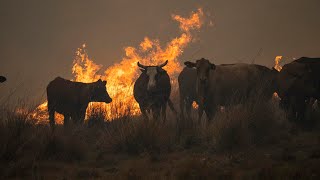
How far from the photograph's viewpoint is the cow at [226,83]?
1164cm

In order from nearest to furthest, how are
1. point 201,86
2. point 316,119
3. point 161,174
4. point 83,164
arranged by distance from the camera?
point 161,174 → point 83,164 → point 316,119 → point 201,86

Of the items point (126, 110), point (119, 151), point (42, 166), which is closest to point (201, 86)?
point (126, 110)

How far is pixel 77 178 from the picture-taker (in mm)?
6789

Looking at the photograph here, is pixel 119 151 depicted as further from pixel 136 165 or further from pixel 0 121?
pixel 0 121

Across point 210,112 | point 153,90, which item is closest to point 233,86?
point 210,112

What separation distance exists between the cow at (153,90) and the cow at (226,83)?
927 millimetres

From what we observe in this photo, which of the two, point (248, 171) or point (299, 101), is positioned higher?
point (299, 101)

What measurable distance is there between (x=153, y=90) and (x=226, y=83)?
2.36 m

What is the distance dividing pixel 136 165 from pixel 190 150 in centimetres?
212

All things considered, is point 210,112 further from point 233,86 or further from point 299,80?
point 299,80

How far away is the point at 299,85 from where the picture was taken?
11352 millimetres

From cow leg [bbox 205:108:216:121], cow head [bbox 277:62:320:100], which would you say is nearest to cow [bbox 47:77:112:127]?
cow leg [bbox 205:108:216:121]

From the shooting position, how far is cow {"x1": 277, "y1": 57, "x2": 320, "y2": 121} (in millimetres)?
11180

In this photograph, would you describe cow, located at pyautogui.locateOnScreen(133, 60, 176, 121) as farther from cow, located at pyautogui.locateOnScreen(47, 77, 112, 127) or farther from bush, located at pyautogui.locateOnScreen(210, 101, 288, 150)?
bush, located at pyautogui.locateOnScreen(210, 101, 288, 150)
